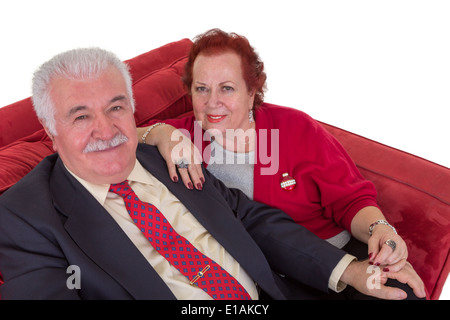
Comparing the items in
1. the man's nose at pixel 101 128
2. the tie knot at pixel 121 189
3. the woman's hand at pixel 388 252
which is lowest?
the woman's hand at pixel 388 252

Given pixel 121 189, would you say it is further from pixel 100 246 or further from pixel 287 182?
pixel 287 182

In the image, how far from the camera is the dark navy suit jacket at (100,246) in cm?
142

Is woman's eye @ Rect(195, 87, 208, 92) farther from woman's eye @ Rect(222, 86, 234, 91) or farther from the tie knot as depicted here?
the tie knot

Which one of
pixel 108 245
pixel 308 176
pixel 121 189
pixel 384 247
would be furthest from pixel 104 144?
pixel 384 247

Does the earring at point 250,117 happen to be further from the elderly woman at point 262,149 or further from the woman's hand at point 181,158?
the woman's hand at point 181,158

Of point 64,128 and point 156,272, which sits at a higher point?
point 64,128

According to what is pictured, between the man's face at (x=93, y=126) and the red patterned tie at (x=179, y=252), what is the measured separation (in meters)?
0.11

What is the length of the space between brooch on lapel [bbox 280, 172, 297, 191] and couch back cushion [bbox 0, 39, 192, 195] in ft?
2.62

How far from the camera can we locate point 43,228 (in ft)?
4.81

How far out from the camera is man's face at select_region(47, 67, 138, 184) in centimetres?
157

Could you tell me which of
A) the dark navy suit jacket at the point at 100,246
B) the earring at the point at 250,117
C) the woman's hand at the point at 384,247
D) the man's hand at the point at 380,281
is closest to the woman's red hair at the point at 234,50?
the earring at the point at 250,117
